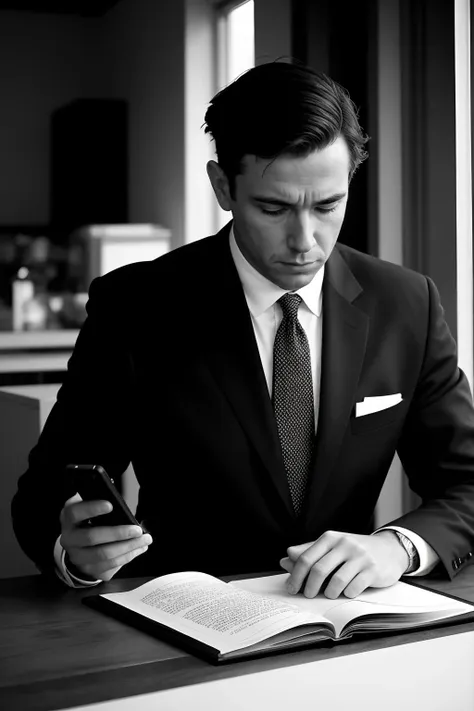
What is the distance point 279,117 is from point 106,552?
65cm

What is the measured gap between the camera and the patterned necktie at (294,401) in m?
1.55

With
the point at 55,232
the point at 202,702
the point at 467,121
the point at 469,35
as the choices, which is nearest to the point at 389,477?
the point at 467,121

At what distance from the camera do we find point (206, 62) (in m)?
4.26

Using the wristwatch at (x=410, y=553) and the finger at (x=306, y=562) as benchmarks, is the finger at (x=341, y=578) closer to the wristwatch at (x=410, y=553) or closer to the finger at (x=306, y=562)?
the finger at (x=306, y=562)

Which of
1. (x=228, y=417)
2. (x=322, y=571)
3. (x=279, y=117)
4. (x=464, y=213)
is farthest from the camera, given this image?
(x=464, y=213)

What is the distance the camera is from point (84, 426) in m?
1.58

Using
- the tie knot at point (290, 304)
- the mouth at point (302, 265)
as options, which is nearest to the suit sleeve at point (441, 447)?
the tie knot at point (290, 304)

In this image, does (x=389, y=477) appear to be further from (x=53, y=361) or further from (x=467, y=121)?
(x=53, y=361)

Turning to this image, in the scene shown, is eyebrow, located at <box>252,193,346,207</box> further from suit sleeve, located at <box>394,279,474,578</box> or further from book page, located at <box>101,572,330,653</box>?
book page, located at <box>101,572,330,653</box>

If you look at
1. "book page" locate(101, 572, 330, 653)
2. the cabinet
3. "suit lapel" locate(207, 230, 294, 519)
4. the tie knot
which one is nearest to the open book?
"book page" locate(101, 572, 330, 653)

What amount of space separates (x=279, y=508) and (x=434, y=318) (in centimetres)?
45

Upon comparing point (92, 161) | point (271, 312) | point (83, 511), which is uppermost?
point (92, 161)

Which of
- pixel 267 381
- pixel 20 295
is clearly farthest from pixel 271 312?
pixel 20 295

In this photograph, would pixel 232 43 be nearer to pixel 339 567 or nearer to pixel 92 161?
pixel 92 161
